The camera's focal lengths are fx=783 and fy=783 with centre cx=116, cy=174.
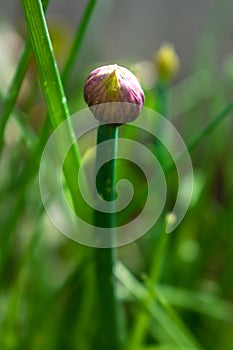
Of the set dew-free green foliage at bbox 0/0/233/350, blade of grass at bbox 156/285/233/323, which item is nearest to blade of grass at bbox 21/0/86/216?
dew-free green foliage at bbox 0/0/233/350

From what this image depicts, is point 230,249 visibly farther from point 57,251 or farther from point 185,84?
point 185,84

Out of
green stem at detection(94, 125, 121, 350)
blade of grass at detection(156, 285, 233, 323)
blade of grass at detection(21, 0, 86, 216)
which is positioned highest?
blade of grass at detection(21, 0, 86, 216)

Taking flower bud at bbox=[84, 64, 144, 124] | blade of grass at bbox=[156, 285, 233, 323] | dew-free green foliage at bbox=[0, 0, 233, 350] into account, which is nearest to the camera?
flower bud at bbox=[84, 64, 144, 124]

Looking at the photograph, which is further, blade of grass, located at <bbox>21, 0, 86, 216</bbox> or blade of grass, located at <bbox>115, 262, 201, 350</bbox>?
blade of grass, located at <bbox>115, 262, 201, 350</bbox>

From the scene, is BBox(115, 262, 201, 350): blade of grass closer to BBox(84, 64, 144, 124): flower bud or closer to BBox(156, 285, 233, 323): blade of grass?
BBox(156, 285, 233, 323): blade of grass

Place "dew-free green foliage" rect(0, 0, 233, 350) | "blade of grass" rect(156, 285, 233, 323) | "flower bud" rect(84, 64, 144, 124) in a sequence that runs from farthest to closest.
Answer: "blade of grass" rect(156, 285, 233, 323) → "dew-free green foliage" rect(0, 0, 233, 350) → "flower bud" rect(84, 64, 144, 124)

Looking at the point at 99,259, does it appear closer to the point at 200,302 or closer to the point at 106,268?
the point at 106,268
